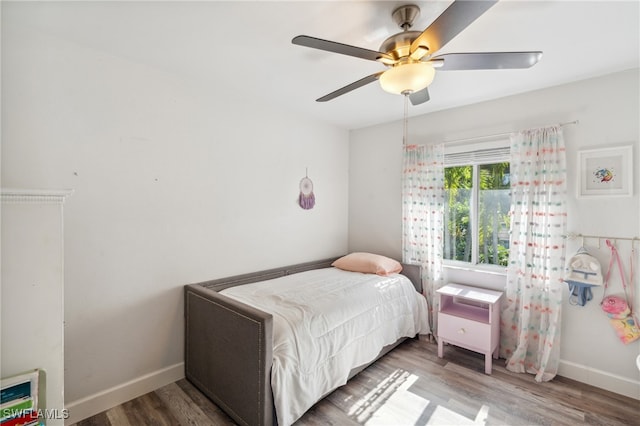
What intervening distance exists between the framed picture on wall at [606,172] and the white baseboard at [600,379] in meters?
1.42

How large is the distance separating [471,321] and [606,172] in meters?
1.61

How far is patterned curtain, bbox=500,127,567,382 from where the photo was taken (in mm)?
2408

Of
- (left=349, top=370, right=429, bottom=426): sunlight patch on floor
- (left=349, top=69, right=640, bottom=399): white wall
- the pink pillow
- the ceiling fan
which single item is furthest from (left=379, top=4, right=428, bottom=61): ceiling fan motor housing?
(left=349, top=370, right=429, bottom=426): sunlight patch on floor

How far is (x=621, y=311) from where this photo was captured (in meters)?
2.17

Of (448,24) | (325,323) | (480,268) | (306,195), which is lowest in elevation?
(325,323)

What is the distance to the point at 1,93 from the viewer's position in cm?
164

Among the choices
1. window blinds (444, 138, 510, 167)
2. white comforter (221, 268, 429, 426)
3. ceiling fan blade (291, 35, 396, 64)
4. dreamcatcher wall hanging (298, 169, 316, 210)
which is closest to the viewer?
ceiling fan blade (291, 35, 396, 64)

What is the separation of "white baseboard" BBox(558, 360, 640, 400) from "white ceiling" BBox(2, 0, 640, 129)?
2.39 meters

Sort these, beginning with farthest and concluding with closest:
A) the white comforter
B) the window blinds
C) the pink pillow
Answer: the pink pillow, the window blinds, the white comforter

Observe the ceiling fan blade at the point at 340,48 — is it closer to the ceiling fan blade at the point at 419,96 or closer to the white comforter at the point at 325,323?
the ceiling fan blade at the point at 419,96

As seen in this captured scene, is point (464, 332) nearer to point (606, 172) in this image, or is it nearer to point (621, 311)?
point (621, 311)

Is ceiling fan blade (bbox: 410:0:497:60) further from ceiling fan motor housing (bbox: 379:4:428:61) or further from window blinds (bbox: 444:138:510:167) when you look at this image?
window blinds (bbox: 444:138:510:167)

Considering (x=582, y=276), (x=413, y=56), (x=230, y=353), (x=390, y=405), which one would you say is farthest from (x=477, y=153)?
(x=230, y=353)

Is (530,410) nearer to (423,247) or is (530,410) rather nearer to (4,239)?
(423,247)
